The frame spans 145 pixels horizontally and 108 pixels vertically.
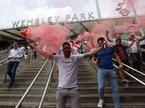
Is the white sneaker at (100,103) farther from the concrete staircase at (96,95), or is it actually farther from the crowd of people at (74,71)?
the concrete staircase at (96,95)

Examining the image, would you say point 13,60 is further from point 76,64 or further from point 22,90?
point 76,64

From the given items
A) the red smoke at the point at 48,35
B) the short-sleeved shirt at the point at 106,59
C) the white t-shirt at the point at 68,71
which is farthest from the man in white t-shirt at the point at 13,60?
the white t-shirt at the point at 68,71

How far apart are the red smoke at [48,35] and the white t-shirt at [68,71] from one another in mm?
1206

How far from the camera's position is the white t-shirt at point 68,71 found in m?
6.61

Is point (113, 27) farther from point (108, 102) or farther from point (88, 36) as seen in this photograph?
point (108, 102)

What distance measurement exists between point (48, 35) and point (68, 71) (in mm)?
2821

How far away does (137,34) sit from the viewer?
11.6 m

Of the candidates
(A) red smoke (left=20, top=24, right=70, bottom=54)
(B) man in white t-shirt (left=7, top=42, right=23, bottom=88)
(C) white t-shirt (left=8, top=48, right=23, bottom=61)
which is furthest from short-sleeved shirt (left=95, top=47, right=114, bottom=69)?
(C) white t-shirt (left=8, top=48, right=23, bottom=61)

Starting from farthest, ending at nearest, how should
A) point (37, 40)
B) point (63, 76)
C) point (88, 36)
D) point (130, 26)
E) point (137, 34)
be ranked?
point (88, 36) < point (137, 34) < point (130, 26) < point (37, 40) < point (63, 76)

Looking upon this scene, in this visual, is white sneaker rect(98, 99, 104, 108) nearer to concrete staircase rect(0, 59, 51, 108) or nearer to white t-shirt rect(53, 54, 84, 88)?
concrete staircase rect(0, 59, 51, 108)

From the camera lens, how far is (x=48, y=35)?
9.32 metres

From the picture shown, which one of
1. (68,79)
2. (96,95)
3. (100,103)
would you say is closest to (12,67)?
(96,95)

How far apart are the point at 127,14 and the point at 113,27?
1.05 metres

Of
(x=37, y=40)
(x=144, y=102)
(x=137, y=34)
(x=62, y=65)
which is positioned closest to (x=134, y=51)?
(x=137, y=34)
